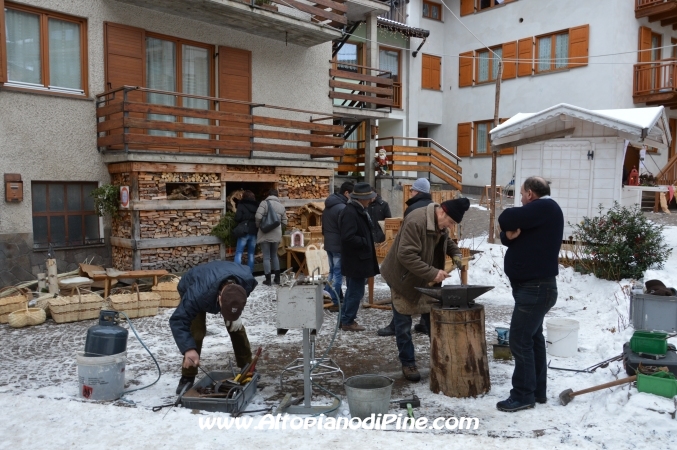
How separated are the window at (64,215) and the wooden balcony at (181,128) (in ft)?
3.25

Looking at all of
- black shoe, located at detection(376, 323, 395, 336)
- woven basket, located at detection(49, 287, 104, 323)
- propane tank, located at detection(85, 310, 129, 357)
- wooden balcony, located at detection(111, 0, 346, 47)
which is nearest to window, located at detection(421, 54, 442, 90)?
wooden balcony, located at detection(111, 0, 346, 47)

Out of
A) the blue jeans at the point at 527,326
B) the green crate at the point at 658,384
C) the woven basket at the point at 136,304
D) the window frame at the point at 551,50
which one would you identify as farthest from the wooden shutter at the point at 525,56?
the green crate at the point at 658,384

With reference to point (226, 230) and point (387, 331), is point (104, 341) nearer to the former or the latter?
point (387, 331)

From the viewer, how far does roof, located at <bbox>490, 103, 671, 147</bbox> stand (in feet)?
34.8

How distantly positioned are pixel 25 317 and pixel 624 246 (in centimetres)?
881

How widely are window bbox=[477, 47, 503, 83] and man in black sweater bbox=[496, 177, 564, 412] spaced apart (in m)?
20.3

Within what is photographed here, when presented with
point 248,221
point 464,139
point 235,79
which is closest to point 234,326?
point 248,221

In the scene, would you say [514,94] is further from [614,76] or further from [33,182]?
[33,182]

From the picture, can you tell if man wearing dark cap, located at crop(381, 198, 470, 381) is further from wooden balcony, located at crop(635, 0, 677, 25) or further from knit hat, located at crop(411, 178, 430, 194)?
wooden balcony, located at crop(635, 0, 677, 25)

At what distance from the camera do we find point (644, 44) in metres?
20.5

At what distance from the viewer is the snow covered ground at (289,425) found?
13.2 ft

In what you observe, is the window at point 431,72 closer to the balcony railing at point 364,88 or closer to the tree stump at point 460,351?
the balcony railing at point 364,88

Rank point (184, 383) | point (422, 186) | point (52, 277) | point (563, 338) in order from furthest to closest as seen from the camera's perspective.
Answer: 1. point (52, 277)
2. point (422, 186)
3. point (563, 338)
4. point (184, 383)

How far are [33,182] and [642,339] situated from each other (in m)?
9.51
